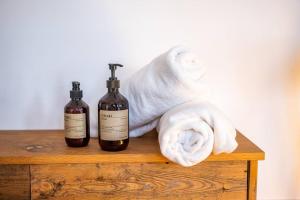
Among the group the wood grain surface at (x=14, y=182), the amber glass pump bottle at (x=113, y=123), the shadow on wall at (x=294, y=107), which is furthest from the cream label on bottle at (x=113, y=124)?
the shadow on wall at (x=294, y=107)

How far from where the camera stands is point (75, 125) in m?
0.74

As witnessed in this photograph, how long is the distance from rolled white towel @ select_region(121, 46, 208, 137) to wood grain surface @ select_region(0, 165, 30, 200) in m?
0.28

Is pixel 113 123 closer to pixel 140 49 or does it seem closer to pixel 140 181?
pixel 140 181

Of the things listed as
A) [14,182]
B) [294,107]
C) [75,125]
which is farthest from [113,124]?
[294,107]

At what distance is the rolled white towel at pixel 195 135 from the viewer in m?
0.65

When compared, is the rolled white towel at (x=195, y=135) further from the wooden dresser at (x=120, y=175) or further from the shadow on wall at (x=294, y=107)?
the shadow on wall at (x=294, y=107)

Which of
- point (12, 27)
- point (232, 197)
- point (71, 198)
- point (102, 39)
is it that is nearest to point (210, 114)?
point (232, 197)

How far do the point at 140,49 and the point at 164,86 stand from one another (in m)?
0.30

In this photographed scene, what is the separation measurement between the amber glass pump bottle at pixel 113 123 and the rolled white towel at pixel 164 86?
2.5 inches

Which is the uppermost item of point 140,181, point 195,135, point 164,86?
point 164,86

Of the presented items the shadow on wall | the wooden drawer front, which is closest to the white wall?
the shadow on wall

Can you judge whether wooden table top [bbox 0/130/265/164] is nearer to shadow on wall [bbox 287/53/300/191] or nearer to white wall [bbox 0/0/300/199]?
white wall [bbox 0/0/300/199]

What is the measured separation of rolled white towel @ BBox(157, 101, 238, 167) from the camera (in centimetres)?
65

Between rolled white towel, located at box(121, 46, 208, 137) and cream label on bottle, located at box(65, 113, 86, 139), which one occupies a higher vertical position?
rolled white towel, located at box(121, 46, 208, 137)
